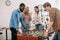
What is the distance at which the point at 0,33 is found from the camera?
16.9 ft

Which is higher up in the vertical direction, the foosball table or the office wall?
the office wall

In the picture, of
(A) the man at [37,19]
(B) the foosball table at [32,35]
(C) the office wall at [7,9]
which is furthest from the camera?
(C) the office wall at [7,9]

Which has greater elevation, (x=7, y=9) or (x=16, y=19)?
(x=7, y=9)

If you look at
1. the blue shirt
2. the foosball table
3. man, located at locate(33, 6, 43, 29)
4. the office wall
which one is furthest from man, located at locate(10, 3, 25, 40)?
man, located at locate(33, 6, 43, 29)

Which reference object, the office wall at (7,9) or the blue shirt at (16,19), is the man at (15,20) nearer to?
the blue shirt at (16,19)

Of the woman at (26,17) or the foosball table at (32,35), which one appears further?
the woman at (26,17)

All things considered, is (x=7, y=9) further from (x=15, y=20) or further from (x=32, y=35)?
(x=32, y=35)

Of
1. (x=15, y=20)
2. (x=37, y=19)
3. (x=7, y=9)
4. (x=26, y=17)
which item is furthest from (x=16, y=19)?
(x=37, y=19)

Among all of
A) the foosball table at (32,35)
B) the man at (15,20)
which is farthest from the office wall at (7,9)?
the foosball table at (32,35)

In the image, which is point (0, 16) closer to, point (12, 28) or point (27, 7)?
point (12, 28)

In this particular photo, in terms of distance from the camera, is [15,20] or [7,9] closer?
[15,20]

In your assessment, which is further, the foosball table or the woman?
the woman

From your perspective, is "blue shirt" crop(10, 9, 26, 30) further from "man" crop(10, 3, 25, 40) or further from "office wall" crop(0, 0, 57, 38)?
"office wall" crop(0, 0, 57, 38)

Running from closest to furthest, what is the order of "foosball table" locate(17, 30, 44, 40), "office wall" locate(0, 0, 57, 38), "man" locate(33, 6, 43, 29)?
"foosball table" locate(17, 30, 44, 40) < "man" locate(33, 6, 43, 29) < "office wall" locate(0, 0, 57, 38)
